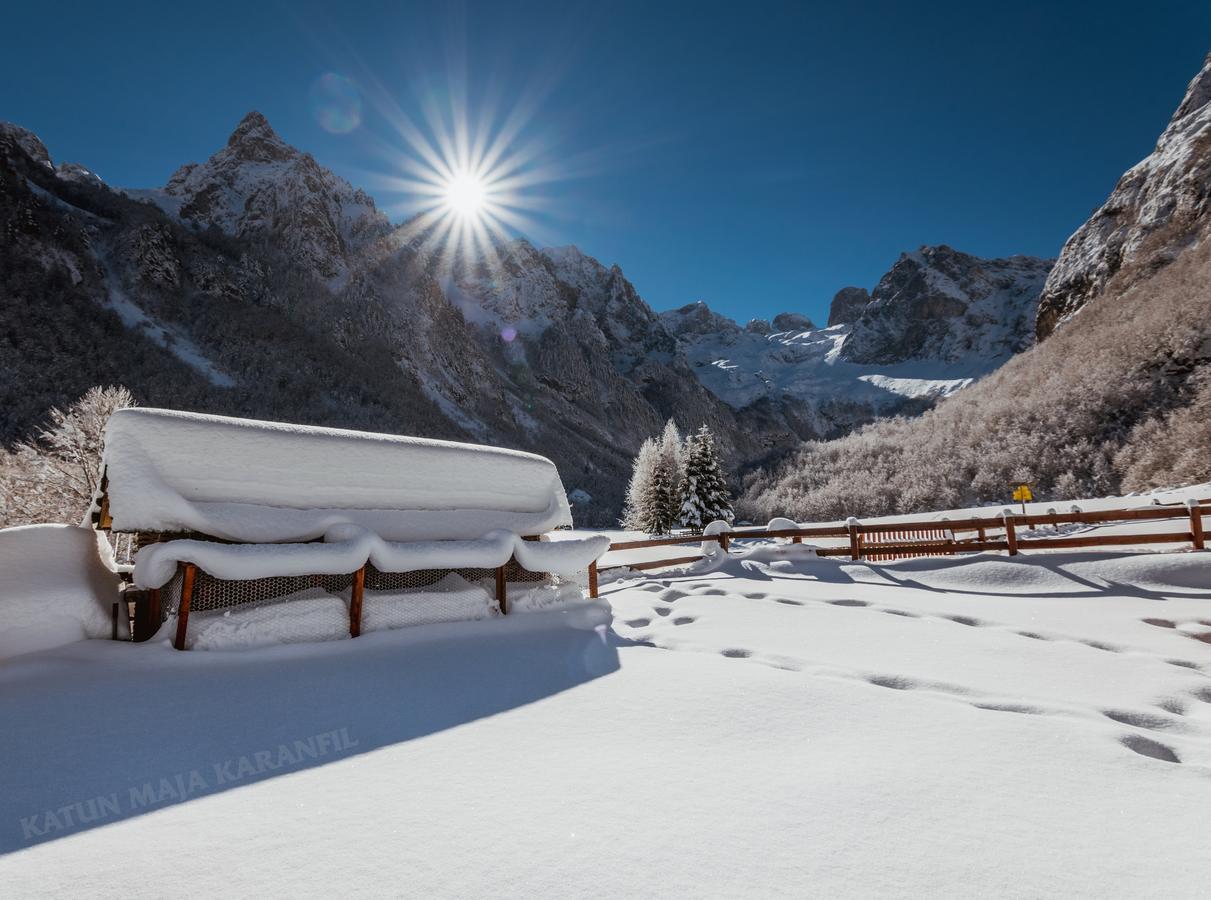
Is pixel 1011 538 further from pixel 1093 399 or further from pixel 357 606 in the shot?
pixel 1093 399

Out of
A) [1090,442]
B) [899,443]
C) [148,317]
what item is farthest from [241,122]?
[1090,442]

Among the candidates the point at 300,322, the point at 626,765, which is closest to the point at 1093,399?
the point at 626,765

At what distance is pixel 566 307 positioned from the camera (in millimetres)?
114938

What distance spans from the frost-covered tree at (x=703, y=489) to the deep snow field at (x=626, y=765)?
22.7 meters

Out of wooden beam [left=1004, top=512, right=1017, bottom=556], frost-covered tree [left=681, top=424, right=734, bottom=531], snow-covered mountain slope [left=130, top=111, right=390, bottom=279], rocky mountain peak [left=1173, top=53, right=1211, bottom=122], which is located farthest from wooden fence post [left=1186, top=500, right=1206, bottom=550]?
snow-covered mountain slope [left=130, top=111, right=390, bottom=279]

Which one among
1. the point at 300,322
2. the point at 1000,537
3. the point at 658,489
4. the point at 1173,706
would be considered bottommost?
the point at 1173,706

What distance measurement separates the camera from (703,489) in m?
31.0

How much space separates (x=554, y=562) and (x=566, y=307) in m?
110

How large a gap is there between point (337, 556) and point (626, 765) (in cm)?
516

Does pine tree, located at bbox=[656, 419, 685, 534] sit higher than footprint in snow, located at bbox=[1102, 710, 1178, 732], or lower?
higher

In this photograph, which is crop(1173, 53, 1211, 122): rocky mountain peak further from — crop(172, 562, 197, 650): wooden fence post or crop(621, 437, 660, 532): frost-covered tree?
crop(172, 562, 197, 650): wooden fence post

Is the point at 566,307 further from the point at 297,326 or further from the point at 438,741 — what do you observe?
the point at 438,741

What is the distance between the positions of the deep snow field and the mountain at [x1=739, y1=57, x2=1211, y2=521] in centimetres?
1979

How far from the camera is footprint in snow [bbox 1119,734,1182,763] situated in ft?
12.7
